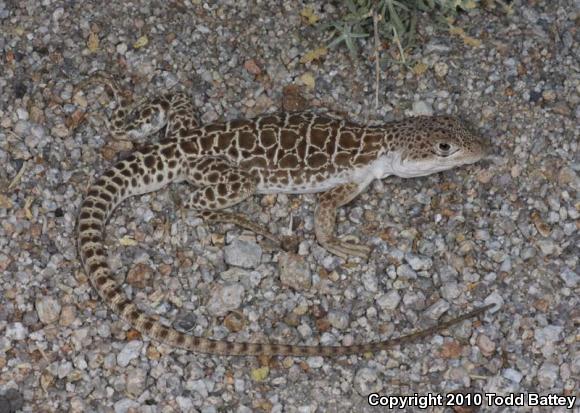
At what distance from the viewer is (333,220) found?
726 cm

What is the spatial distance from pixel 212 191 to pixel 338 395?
1880mm

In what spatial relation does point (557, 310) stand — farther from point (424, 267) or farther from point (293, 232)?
point (293, 232)

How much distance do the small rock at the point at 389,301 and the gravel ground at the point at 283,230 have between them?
1 centimetres

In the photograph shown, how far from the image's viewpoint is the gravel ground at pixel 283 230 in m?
6.58

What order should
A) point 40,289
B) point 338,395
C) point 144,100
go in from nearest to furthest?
point 338,395 → point 40,289 → point 144,100

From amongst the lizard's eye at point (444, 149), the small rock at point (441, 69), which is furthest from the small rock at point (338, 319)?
the small rock at point (441, 69)

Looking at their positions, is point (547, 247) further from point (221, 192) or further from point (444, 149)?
point (221, 192)

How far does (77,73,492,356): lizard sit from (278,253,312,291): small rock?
23 centimetres

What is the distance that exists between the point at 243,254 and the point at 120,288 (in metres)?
0.95

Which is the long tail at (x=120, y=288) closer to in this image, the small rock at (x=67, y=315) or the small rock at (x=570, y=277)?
the small rock at (x=67, y=315)

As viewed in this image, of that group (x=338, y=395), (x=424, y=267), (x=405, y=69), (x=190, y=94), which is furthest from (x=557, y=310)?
(x=190, y=94)

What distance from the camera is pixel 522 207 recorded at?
729 cm

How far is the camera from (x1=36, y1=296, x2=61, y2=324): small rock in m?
6.81

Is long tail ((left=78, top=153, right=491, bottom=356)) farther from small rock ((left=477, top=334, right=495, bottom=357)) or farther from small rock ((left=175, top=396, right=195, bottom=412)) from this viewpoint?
small rock ((left=175, top=396, right=195, bottom=412))
